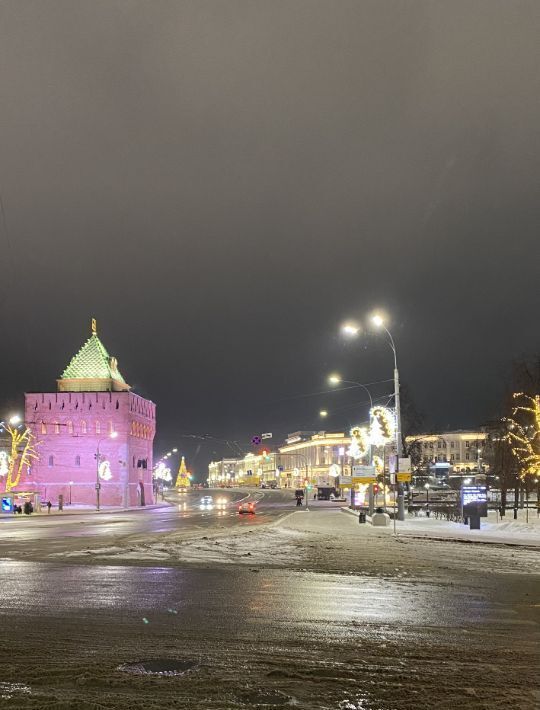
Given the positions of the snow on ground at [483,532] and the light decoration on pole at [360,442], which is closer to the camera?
the snow on ground at [483,532]

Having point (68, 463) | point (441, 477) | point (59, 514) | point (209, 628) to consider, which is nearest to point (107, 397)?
point (68, 463)

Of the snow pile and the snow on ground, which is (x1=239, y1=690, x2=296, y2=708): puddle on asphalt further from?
the snow on ground

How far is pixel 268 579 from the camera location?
47.7 feet

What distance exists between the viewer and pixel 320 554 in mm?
20688

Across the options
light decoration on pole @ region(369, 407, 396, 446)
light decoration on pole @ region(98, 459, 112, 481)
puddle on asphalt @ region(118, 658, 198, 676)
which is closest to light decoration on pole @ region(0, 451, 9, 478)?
light decoration on pole @ region(98, 459, 112, 481)

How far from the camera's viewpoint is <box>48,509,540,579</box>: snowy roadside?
17.3 metres

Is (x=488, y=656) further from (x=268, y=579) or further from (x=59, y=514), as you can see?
(x=59, y=514)

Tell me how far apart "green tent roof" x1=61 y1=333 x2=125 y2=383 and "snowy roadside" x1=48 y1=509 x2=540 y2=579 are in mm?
52702

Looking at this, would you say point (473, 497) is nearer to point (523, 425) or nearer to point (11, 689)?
point (523, 425)

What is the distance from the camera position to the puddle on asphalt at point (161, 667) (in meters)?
7.16

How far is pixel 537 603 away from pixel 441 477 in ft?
345

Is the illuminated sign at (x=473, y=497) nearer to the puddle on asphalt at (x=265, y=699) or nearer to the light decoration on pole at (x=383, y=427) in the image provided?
the light decoration on pole at (x=383, y=427)

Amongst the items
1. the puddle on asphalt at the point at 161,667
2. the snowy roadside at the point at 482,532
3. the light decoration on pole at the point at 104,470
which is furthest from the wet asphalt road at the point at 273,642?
the light decoration on pole at the point at 104,470

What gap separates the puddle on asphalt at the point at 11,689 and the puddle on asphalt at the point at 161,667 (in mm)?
1023
